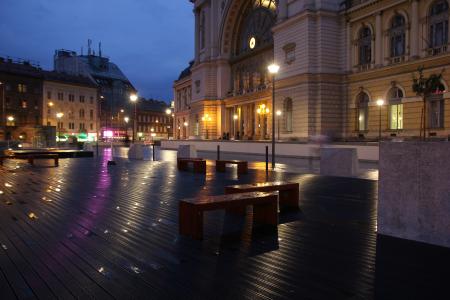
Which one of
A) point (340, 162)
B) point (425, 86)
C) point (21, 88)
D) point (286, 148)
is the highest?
point (21, 88)

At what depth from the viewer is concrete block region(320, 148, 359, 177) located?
17578 millimetres

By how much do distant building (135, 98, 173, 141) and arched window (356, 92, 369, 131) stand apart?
86.8 meters

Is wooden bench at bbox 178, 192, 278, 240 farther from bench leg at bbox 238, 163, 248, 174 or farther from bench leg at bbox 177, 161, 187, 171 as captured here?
bench leg at bbox 177, 161, 187, 171

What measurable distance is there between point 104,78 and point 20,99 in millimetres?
30726

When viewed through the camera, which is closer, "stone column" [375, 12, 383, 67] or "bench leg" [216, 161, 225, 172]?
"bench leg" [216, 161, 225, 172]

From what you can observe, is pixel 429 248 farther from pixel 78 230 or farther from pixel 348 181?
pixel 348 181

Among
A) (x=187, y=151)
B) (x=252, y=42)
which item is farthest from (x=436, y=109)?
(x=252, y=42)

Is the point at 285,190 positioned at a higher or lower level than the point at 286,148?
lower

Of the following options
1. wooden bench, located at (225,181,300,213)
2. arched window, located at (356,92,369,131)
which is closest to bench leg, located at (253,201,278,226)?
wooden bench, located at (225,181,300,213)

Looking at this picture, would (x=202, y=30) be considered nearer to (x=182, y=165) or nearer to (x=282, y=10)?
(x=282, y=10)

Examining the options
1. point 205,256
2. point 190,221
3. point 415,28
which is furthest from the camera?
point 415,28

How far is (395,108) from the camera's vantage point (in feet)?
122

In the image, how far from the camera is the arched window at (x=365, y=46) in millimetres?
40459

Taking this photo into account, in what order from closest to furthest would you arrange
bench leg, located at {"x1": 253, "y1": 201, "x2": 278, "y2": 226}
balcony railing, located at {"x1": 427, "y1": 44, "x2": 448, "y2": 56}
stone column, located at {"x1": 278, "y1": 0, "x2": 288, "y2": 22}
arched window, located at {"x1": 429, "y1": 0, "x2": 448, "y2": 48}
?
1. bench leg, located at {"x1": 253, "y1": 201, "x2": 278, "y2": 226}
2. balcony railing, located at {"x1": 427, "y1": 44, "x2": 448, "y2": 56}
3. arched window, located at {"x1": 429, "y1": 0, "x2": 448, "y2": 48}
4. stone column, located at {"x1": 278, "y1": 0, "x2": 288, "y2": 22}
